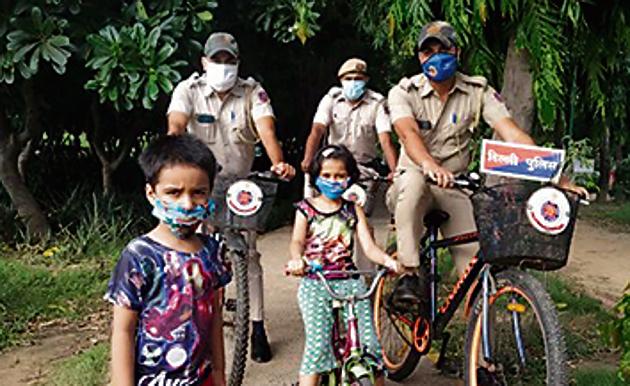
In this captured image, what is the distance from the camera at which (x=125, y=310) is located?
6.84 ft

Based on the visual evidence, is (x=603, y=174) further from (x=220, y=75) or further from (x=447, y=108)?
(x=220, y=75)

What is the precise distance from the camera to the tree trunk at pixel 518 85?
432 cm

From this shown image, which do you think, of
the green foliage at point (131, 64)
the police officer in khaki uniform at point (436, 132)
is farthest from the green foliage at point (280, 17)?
the police officer in khaki uniform at point (436, 132)

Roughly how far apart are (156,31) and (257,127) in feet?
7.94

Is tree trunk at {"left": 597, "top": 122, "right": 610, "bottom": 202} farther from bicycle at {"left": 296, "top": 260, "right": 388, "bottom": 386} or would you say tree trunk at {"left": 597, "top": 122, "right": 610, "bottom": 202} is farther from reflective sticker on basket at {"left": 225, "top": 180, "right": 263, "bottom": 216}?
bicycle at {"left": 296, "top": 260, "right": 388, "bottom": 386}

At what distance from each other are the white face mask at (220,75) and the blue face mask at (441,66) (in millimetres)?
1168

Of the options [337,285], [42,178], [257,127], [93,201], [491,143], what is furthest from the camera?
[42,178]

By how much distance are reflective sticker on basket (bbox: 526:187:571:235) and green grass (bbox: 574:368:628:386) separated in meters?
1.74

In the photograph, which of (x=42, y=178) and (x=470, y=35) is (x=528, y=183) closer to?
(x=470, y=35)

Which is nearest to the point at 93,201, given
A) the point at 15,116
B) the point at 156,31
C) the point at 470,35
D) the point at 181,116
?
the point at 15,116

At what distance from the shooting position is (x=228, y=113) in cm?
419

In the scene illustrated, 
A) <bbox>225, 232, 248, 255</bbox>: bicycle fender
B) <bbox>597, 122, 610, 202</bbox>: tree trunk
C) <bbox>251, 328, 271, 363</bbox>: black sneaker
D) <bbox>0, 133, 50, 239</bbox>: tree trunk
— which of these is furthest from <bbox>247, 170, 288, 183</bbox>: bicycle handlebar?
<bbox>597, 122, 610, 202</bbox>: tree trunk

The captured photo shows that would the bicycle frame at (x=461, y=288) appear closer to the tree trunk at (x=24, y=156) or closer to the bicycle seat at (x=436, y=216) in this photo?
the bicycle seat at (x=436, y=216)

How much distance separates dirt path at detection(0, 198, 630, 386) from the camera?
424 cm
